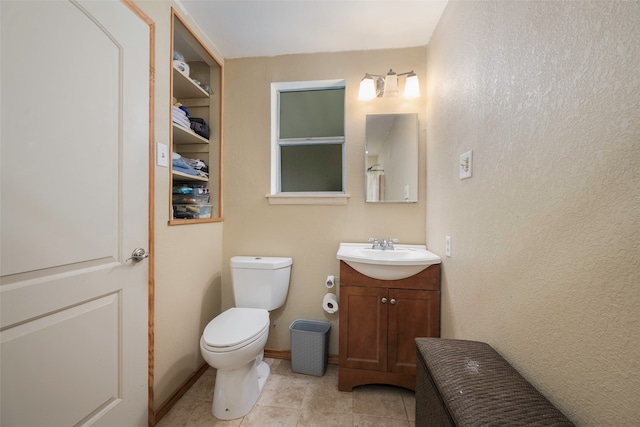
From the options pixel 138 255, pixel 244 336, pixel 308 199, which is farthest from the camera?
pixel 308 199

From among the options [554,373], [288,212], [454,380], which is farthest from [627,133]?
[288,212]

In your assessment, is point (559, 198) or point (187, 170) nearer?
point (559, 198)

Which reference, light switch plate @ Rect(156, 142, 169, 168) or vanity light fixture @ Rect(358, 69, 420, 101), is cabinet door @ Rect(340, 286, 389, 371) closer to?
light switch plate @ Rect(156, 142, 169, 168)

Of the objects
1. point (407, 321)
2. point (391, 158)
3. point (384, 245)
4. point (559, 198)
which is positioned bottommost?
point (407, 321)

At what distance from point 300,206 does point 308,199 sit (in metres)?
0.09

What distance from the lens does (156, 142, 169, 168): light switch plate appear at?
129cm

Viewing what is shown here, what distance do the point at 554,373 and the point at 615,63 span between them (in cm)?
76

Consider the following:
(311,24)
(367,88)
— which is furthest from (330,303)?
(311,24)

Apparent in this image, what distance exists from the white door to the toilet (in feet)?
1.12

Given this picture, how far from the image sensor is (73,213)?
2.90 ft

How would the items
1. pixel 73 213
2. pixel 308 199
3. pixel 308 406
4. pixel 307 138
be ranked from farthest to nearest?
pixel 307 138, pixel 308 199, pixel 308 406, pixel 73 213

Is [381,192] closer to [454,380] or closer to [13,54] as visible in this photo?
[454,380]

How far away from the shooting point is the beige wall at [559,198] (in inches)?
19.4

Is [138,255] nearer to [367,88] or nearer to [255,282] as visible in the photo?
[255,282]
